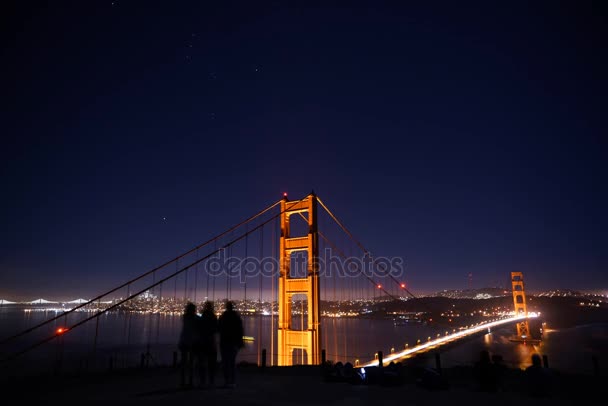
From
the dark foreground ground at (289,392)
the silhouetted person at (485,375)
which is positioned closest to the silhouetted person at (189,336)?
the dark foreground ground at (289,392)

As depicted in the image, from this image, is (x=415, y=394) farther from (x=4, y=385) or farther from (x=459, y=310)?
(x=459, y=310)

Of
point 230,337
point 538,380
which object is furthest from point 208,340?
point 538,380

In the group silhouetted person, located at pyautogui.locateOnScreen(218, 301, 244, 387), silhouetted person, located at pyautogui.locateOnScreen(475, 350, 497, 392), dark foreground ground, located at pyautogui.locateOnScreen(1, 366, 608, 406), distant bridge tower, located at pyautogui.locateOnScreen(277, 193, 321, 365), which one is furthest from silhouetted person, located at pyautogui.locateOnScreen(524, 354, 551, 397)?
distant bridge tower, located at pyautogui.locateOnScreen(277, 193, 321, 365)

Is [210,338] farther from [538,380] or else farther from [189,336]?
[538,380]

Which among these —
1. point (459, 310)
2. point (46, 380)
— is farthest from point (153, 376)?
point (459, 310)

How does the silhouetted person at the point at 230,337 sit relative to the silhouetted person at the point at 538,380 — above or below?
above

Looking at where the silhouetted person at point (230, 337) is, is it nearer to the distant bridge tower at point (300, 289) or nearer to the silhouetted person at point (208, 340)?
the silhouetted person at point (208, 340)
